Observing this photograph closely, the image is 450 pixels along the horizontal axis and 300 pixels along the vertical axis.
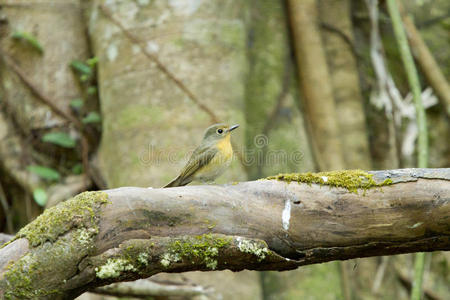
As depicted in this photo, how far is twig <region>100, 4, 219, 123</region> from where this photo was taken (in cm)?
494

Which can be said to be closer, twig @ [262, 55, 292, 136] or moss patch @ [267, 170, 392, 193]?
moss patch @ [267, 170, 392, 193]

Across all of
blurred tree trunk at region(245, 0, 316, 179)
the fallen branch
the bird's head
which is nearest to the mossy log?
the bird's head

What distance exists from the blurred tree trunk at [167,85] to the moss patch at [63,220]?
8.01 feet

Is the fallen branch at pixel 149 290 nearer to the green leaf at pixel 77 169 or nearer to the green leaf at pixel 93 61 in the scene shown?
the green leaf at pixel 77 169

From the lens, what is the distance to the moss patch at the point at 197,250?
2.34m

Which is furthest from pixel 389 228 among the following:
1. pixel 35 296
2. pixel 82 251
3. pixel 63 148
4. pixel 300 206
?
pixel 63 148

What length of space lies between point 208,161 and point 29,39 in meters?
3.26

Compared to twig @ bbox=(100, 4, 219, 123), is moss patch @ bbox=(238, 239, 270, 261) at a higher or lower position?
lower

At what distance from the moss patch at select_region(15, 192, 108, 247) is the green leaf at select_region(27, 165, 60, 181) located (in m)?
3.45

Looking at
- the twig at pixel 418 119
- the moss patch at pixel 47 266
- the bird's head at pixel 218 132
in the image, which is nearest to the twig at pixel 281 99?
the twig at pixel 418 119

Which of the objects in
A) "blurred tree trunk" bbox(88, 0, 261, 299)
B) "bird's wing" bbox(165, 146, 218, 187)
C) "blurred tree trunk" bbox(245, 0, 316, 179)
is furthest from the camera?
"blurred tree trunk" bbox(245, 0, 316, 179)

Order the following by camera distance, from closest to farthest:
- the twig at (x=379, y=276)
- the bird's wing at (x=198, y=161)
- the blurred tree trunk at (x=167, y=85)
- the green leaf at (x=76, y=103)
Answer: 1. the bird's wing at (x=198, y=161)
2. the blurred tree trunk at (x=167, y=85)
3. the twig at (x=379, y=276)
4. the green leaf at (x=76, y=103)

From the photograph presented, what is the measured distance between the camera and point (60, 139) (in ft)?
18.7

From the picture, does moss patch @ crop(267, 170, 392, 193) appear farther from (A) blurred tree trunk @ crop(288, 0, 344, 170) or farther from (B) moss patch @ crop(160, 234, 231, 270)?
(A) blurred tree trunk @ crop(288, 0, 344, 170)
